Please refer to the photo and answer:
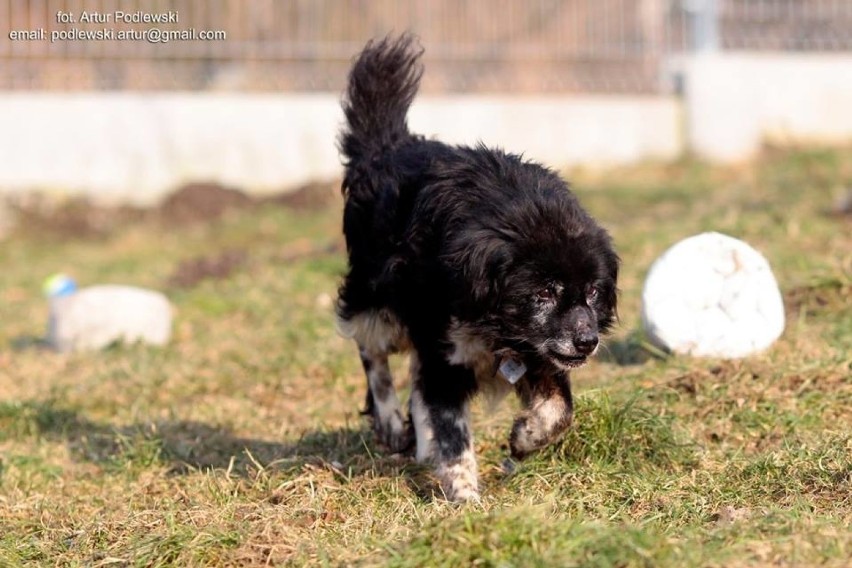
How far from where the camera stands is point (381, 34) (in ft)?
43.6

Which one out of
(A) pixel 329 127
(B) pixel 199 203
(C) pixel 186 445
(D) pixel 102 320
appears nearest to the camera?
(C) pixel 186 445

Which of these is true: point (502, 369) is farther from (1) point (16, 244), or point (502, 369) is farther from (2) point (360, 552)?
(1) point (16, 244)

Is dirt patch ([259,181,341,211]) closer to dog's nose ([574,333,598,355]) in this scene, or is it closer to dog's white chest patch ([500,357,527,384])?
dog's white chest patch ([500,357,527,384])

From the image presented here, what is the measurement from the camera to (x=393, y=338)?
544 cm

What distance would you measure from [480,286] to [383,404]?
3.93 ft

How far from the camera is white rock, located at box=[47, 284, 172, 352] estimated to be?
8281 mm

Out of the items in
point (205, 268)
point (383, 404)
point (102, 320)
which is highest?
point (383, 404)

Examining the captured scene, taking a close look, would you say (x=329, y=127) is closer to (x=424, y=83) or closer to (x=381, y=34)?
(x=381, y=34)

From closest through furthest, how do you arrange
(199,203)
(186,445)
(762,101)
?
(186,445) < (199,203) < (762,101)

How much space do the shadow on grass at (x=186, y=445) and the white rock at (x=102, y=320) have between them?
1464 mm

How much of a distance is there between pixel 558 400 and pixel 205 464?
172 centimetres

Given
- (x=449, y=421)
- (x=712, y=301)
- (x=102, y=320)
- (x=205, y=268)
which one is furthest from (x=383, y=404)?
(x=205, y=268)

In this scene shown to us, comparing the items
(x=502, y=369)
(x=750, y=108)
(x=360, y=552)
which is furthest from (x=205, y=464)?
(x=750, y=108)

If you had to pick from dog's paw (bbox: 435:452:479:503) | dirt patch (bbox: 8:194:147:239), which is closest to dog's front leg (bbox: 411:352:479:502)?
dog's paw (bbox: 435:452:479:503)
